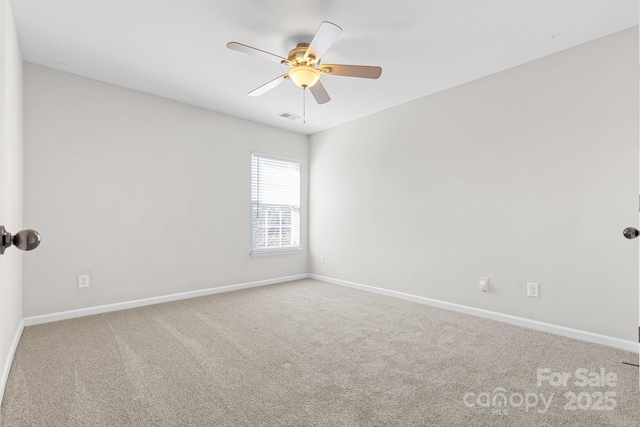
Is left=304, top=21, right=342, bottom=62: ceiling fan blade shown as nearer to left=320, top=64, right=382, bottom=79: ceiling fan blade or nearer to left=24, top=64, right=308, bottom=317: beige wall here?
left=320, top=64, right=382, bottom=79: ceiling fan blade

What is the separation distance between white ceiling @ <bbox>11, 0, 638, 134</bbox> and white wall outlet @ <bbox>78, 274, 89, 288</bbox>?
2019mm

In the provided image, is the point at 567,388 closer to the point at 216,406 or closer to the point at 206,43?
the point at 216,406

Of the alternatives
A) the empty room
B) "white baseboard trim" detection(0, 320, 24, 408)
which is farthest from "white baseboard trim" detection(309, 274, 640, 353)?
"white baseboard trim" detection(0, 320, 24, 408)

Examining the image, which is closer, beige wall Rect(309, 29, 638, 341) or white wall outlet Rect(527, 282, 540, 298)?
beige wall Rect(309, 29, 638, 341)

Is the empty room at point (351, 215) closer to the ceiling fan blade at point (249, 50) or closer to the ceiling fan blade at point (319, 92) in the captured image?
the ceiling fan blade at point (249, 50)

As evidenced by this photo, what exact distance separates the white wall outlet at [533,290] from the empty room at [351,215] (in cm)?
2

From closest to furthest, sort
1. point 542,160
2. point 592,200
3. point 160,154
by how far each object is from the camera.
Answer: point 592,200
point 542,160
point 160,154

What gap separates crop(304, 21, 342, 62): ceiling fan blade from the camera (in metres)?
1.96

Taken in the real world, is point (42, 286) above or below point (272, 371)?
above

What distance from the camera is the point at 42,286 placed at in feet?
9.97

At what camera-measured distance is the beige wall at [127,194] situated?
3057 millimetres

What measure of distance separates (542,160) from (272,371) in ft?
9.43

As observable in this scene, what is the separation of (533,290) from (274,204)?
3.40m

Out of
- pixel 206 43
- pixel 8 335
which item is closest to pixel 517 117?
pixel 206 43
